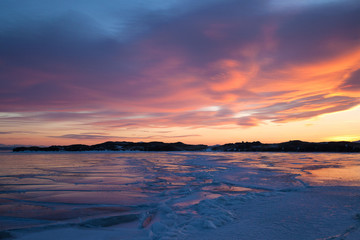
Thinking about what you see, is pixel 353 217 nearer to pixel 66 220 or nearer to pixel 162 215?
pixel 162 215

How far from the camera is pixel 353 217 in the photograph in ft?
14.7

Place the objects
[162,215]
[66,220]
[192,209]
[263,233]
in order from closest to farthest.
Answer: [263,233], [66,220], [162,215], [192,209]

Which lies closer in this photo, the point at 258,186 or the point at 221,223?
the point at 221,223

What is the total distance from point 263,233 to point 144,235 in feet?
6.39

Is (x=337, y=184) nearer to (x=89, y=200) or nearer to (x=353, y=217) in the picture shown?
(x=353, y=217)

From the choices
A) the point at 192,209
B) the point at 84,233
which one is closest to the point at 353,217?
the point at 192,209

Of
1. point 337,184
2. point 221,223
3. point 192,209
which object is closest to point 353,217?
point 221,223

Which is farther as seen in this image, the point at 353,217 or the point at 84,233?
the point at 353,217

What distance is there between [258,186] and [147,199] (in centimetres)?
412

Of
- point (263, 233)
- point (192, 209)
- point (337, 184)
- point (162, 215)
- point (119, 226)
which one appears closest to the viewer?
point (263, 233)

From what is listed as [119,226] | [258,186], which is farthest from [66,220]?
[258,186]

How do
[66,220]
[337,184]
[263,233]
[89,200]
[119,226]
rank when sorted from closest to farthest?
[263,233] < [119,226] < [66,220] < [89,200] < [337,184]

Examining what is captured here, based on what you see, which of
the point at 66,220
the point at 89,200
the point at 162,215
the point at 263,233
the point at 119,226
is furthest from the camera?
the point at 89,200

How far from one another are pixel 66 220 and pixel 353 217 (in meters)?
5.57
